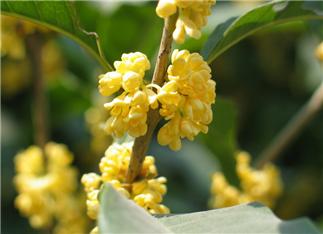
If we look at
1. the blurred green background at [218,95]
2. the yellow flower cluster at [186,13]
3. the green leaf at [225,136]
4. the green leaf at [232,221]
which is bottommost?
the blurred green background at [218,95]

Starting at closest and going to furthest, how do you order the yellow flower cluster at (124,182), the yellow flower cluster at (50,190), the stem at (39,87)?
the yellow flower cluster at (124,182) < the yellow flower cluster at (50,190) < the stem at (39,87)

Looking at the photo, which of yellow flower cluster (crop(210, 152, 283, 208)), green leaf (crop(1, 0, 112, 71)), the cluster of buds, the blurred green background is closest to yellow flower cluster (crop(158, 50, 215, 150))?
the cluster of buds

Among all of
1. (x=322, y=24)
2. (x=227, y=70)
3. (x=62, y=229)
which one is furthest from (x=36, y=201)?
(x=227, y=70)

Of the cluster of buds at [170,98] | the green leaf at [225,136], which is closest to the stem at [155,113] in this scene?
the cluster of buds at [170,98]

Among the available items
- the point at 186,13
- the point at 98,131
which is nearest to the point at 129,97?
the point at 186,13

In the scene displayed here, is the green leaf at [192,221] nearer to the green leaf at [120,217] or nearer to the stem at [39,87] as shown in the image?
the green leaf at [120,217]
